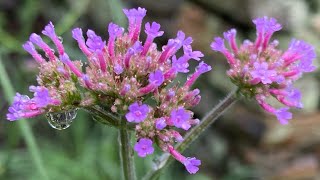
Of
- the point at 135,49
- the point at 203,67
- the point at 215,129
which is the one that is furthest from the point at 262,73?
the point at 215,129

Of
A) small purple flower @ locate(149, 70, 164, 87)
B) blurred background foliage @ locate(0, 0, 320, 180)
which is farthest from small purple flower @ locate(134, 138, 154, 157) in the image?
blurred background foliage @ locate(0, 0, 320, 180)

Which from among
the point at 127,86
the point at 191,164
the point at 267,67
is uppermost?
the point at 127,86

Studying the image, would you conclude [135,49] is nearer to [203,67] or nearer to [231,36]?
[203,67]

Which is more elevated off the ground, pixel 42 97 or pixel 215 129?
pixel 215 129

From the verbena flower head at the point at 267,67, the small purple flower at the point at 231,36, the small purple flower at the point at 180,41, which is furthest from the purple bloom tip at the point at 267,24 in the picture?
the small purple flower at the point at 180,41

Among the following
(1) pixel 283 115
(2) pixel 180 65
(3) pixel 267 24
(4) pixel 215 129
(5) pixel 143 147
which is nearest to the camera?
(5) pixel 143 147
